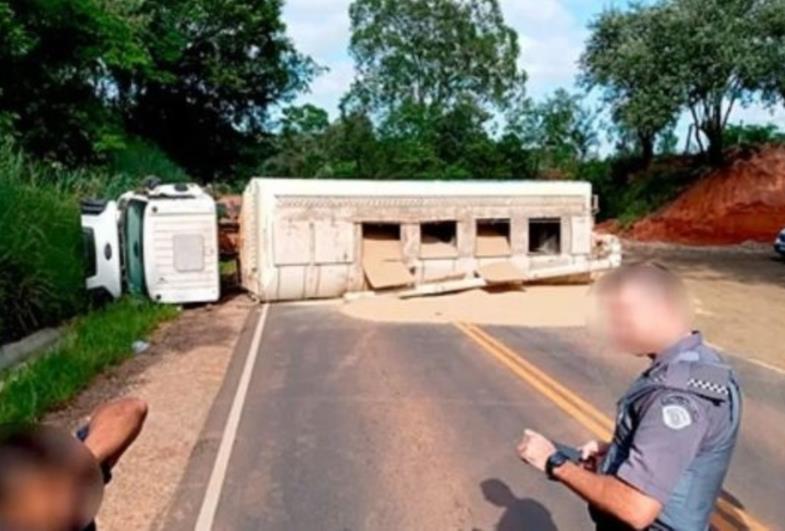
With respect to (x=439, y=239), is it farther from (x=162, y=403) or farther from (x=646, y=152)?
(x=646, y=152)

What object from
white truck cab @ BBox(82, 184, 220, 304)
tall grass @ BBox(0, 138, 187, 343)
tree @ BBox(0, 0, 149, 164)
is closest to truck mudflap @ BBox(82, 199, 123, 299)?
white truck cab @ BBox(82, 184, 220, 304)

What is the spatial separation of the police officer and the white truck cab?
54.2 ft

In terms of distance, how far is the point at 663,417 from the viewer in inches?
94.6

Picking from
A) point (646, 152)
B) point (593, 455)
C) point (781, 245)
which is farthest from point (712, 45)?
point (593, 455)

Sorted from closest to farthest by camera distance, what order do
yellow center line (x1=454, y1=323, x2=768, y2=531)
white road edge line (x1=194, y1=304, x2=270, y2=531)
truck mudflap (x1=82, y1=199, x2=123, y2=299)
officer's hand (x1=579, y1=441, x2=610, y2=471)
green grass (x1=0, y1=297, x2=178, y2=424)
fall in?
officer's hand (x1=579, y1=441, x2=610, y2=471) → yellow center line (x1=454, y1=323, x2=768, y2=531) → white road edge line (x1=194, y1=304, x2=270, y2=531) → green grass (x1=0, y1=297, x2=178, y2=424) → truck mudflap (x1=82, y1=199, x2=123, y2=299)

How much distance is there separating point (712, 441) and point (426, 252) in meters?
18.5

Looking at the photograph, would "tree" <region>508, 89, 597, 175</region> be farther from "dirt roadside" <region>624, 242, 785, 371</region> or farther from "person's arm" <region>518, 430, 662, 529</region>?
"person's arm" <region>518, 430, 662, 529</region>

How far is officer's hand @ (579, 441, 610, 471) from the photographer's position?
2.95 metres

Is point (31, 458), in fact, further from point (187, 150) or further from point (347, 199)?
point (187, 150)

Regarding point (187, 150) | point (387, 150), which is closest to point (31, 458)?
point (187, 150)

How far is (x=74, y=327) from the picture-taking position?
578 inches

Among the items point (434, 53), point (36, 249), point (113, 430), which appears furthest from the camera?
point (434, 53)

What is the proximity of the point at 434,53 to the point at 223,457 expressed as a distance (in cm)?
4847

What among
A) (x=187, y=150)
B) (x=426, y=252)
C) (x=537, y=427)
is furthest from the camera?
(x=187, y=150)
